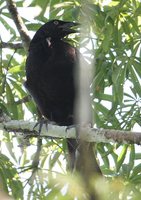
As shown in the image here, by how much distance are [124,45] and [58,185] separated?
1.00 m

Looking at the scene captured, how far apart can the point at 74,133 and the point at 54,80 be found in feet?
2.01

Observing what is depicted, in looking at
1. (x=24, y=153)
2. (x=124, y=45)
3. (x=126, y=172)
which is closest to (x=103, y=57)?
(x=124, y=45)

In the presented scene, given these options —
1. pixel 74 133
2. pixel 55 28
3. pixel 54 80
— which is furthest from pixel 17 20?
pixel 74 133

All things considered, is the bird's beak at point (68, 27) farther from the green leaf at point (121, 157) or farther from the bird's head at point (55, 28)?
the green leaf at point (121, 157)

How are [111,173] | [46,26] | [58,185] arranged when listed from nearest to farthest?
[58,185] < [111,173] < [46,26]

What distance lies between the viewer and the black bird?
3562mm

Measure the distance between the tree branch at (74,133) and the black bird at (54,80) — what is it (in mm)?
334

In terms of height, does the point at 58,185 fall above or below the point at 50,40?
below

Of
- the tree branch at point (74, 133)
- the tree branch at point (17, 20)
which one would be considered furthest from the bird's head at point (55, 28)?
the tree branch at point (74, 133)

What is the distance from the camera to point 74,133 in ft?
10.0

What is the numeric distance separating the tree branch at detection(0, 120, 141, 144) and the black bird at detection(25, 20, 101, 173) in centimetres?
33

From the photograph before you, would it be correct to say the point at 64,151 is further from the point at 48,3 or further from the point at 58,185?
the point at 48,3

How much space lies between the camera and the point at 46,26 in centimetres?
384

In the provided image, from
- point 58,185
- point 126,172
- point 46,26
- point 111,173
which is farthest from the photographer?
point 46,26
